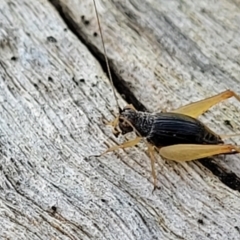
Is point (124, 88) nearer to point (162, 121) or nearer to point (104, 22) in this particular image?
point (162, 121)

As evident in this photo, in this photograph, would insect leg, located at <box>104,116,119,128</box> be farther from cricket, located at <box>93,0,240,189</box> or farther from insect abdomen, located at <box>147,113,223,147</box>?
insect abdomen, located at <box>147,113,223,147</box>

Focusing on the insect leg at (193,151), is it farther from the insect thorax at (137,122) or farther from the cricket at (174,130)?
the insect thorax at (137,122)

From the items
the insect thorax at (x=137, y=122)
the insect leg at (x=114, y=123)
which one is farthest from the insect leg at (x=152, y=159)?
the insect leg at (x=114, y=123)

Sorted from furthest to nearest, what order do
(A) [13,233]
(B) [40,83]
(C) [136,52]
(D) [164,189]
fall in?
(C) [136,52], (B) [40,83], (D) [164,189], (A) [13,233]

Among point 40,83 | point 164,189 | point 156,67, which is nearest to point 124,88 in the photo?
point 156,67

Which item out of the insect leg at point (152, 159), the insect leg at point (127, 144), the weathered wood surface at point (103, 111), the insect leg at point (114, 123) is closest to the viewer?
the weathered wood surface at point (103, 111)

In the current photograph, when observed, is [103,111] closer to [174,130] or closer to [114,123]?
[114,123]

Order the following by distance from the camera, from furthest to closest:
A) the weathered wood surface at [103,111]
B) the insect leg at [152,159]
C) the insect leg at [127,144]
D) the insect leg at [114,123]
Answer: the insect leg at [114,123]
the insect leg at [127,144]
the insect leg at [152,159]
the weathered wood surface at [103,111]

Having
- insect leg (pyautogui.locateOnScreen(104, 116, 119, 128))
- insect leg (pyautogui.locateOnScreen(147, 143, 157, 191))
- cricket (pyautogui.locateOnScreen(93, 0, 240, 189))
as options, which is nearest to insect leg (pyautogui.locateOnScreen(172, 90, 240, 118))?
cricket (pyautogui.locateOnScreen(93, 0, 240, 189))
